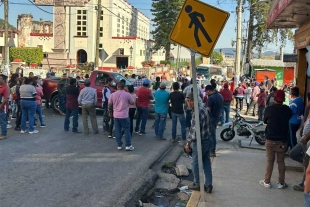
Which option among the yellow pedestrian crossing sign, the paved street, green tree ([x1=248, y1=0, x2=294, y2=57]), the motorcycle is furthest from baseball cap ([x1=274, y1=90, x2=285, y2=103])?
green tree ([x1=248, y1=0, x2=294, y2=57])

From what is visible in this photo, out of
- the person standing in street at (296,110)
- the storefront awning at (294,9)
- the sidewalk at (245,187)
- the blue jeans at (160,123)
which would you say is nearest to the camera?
the sidewalk at (245,187)

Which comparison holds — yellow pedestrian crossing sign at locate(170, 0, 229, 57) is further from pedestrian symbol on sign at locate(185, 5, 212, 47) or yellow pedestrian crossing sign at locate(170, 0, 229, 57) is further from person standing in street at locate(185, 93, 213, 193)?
person standing in street at locate(185, 93, 213, 193)

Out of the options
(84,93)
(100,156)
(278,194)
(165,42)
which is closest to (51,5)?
(165,42)

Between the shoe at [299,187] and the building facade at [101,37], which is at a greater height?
the building facade at [101,37]

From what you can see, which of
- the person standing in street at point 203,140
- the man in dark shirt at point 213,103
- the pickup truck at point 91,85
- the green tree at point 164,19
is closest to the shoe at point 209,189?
the person standing in street at point 203,140

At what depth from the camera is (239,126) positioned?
40.2ft

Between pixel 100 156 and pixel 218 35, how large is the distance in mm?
4999

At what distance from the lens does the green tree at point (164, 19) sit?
196 feet

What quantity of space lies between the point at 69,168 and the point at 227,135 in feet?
20.0

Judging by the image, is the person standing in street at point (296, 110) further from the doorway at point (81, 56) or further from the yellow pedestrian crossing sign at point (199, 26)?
the doorway at point (81, 56)

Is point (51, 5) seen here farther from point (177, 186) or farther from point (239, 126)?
point (177, 186)

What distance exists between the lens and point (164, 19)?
60.5 meters

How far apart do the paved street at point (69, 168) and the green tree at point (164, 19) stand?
49.1m

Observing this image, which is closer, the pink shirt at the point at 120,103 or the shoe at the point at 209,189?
the shoe at the point at 209,189
